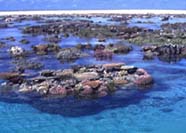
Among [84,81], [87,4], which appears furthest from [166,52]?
[87,4]

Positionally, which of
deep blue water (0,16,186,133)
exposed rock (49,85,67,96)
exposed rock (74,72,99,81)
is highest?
exposed rock (74,72,99,81)

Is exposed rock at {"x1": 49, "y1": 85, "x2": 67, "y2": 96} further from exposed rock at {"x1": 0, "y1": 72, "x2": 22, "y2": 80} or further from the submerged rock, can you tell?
the submerged rock

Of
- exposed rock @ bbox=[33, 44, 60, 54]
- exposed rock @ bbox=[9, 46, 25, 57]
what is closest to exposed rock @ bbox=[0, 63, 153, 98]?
exposed rock @ bbox=[9, 46, 25, 57]

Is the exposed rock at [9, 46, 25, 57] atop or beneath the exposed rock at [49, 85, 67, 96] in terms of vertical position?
atop

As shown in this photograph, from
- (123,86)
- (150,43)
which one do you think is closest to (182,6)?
(150,43)

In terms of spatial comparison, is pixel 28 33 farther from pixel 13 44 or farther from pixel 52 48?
pixel 52 48

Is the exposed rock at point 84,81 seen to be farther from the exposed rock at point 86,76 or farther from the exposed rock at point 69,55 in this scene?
the exposed rock at point 69,55
